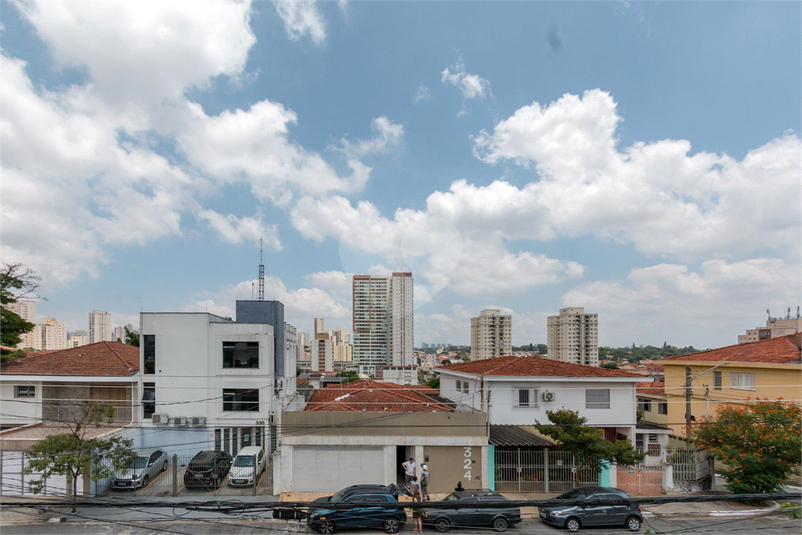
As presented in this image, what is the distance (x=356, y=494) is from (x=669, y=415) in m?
24.2

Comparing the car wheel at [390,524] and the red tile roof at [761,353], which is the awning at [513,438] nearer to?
the car wheel at [390,524]

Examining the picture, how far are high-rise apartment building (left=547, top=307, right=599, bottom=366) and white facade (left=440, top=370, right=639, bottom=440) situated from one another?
291 feet

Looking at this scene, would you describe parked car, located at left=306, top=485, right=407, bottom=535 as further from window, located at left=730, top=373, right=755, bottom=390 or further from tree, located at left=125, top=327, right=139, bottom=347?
tree, located at left=125, top=327, right=139, bottom=347

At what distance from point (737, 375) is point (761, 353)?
1.68 m

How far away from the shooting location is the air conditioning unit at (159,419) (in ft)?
72.5

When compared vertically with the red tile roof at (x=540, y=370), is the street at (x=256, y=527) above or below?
below

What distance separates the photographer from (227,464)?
19.3 meters

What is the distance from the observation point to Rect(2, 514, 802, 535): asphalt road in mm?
14078

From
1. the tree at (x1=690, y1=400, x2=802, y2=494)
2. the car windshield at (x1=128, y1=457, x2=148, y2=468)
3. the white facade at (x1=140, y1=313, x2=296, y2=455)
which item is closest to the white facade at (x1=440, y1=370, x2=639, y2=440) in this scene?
the tree at (x1=690, y1=400, x2=802, y2=494)

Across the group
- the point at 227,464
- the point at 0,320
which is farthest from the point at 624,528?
the point at 0,320

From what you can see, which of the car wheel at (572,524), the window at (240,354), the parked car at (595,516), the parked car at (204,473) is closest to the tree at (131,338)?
the window at (240,354)

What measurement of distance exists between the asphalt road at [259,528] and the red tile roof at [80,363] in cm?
940

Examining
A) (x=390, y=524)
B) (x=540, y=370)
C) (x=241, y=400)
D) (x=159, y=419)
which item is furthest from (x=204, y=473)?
(x=540, y=370)

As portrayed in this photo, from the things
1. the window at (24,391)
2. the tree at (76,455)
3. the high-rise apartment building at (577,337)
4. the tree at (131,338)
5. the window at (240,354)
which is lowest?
the high-rise apartment building at (577,337)
